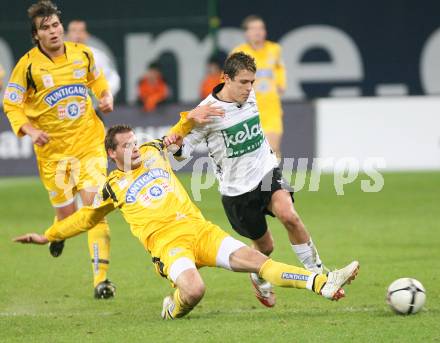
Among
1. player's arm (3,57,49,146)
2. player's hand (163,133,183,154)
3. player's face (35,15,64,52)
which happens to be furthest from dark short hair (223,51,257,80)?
player's arm (3,57,49,146)

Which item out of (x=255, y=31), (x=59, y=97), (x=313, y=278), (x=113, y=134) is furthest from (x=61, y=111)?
(x=255, y=31)

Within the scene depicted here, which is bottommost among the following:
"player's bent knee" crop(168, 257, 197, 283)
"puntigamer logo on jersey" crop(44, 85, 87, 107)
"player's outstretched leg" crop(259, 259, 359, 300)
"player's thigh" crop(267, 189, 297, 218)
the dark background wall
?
the dark background wall

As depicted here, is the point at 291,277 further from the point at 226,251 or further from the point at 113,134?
the point at 113,134

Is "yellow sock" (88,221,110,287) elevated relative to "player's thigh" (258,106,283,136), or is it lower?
elevated

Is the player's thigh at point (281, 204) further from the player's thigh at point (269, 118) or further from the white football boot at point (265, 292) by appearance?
the player's thigh at point (269, 118)

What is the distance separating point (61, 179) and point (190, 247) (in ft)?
7.11

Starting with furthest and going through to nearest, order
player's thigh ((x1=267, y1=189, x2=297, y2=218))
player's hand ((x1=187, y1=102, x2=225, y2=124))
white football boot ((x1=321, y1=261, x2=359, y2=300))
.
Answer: player's thigh ((x1=267, y1=189, x2=297, y2=218)), player's hand ((x1=187, y1=102, x2=225, y2=124)), white football boot ((x1=321, y1=261, x2=359, y2=300))

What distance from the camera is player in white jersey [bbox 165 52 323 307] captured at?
843 cm

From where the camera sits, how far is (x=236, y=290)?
30.7ft

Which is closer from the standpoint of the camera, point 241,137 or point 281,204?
point 281,204

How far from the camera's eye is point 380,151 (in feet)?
63.0

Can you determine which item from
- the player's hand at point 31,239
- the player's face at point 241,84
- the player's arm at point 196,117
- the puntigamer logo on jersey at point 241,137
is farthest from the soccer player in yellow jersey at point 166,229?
the player's face at point 241,84

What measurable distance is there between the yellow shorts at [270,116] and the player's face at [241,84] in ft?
21.0

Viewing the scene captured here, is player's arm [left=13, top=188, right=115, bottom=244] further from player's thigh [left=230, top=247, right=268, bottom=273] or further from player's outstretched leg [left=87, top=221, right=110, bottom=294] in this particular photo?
player's thigh [left=230, top=247, right=268, bottom=273]
